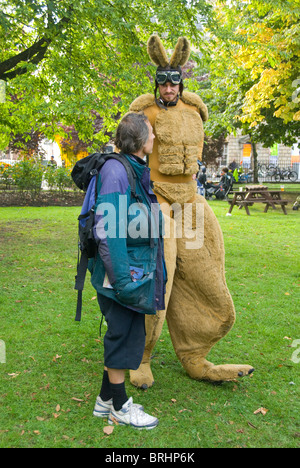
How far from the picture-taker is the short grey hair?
290cm

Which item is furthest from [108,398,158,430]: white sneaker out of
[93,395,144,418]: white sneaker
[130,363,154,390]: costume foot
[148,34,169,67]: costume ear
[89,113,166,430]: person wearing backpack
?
[148,34,169,67]: costume ear

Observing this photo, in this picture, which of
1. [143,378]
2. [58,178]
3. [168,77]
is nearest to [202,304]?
[143,378]

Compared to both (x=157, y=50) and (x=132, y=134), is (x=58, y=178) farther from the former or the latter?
(x=132, y=134)

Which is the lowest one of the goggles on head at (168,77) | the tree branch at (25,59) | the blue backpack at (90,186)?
the blue backpack at (90,186)

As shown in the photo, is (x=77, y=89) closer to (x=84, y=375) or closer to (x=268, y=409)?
(x=84, y=375)

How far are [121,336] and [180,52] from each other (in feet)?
7.77

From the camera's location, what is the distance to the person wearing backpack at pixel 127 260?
2.71 m

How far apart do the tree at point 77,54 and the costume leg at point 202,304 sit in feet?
15.3

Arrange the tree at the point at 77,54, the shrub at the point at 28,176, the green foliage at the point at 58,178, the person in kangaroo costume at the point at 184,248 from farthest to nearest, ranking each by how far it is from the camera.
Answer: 1. the green foliage at the point at 58,178
2. the shrub at the point at 28,176
3. the tree at the point at 77,54
4. the person in kangaroo costume at the point at 184,248

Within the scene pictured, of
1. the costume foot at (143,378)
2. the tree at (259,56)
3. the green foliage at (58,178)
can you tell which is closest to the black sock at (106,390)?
the costume foot at (143,378)

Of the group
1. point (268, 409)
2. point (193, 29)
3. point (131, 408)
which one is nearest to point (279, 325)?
point (268, 409)

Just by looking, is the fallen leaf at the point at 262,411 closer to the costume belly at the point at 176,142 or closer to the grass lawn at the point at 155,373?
the grass lawn at the point at 155,373

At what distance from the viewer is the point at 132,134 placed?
2.90 meters

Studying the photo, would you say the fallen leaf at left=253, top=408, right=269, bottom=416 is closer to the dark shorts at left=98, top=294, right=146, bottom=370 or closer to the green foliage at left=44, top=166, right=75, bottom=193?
the dark shorts at left=98, top=294, right=146, bottom=370
